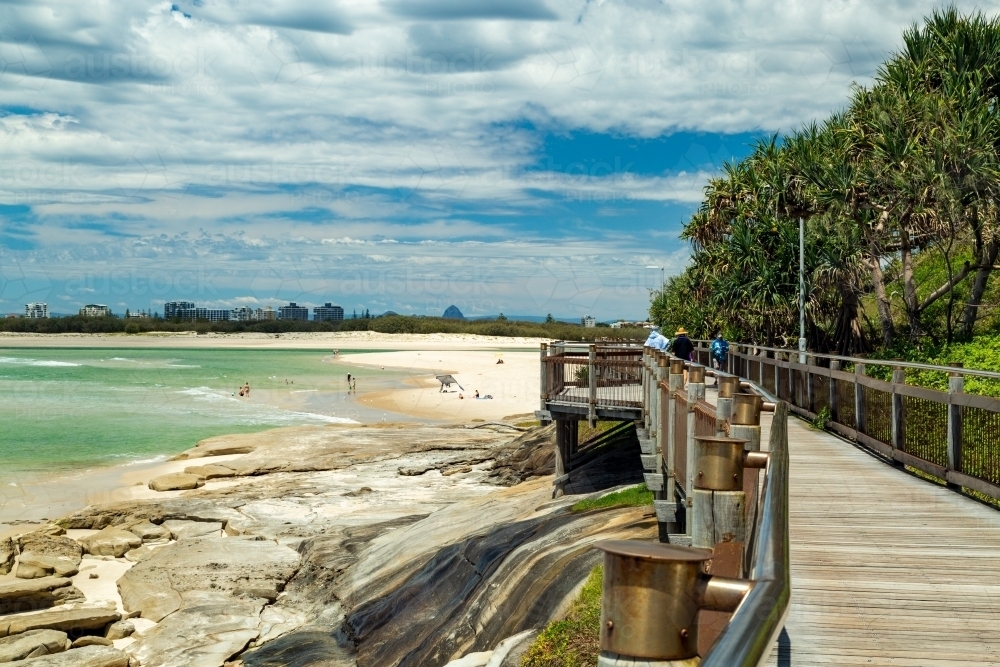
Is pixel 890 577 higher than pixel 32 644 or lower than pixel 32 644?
higher

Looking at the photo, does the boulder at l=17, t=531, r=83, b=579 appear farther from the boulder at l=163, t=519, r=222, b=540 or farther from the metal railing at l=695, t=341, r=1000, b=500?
the metal railing at l=695, t=341, r=1000, b=500

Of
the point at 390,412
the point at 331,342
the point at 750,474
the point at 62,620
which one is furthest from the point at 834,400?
the point at 331,342

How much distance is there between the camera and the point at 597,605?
9.34m

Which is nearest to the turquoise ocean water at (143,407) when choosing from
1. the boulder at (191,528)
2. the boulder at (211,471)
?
the boulder at (211,471)

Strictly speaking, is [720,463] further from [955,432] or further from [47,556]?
[47,556]

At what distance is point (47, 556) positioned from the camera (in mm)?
18969

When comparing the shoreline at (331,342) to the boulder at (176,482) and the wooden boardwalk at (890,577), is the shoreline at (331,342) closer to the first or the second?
the boulder at (176,482)

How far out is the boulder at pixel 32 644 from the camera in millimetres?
13484

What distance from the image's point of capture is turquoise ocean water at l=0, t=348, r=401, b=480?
3850cm

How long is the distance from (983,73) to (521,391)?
39.0m

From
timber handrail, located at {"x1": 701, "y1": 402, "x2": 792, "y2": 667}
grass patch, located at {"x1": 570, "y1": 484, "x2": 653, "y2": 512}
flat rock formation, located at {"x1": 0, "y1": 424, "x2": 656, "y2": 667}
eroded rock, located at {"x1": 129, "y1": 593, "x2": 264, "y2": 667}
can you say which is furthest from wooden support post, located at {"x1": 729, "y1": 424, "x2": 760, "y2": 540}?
eroded rock, located at {"x1": 129, "y1": 593, "x2": 264, "y2": 667}

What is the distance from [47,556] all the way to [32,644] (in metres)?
5.68

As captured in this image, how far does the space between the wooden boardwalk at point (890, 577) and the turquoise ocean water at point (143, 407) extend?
30640 mm

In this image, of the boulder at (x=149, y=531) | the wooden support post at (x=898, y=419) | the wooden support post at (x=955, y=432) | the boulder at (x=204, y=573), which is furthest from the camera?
the boulder at (x=149, y=531)
